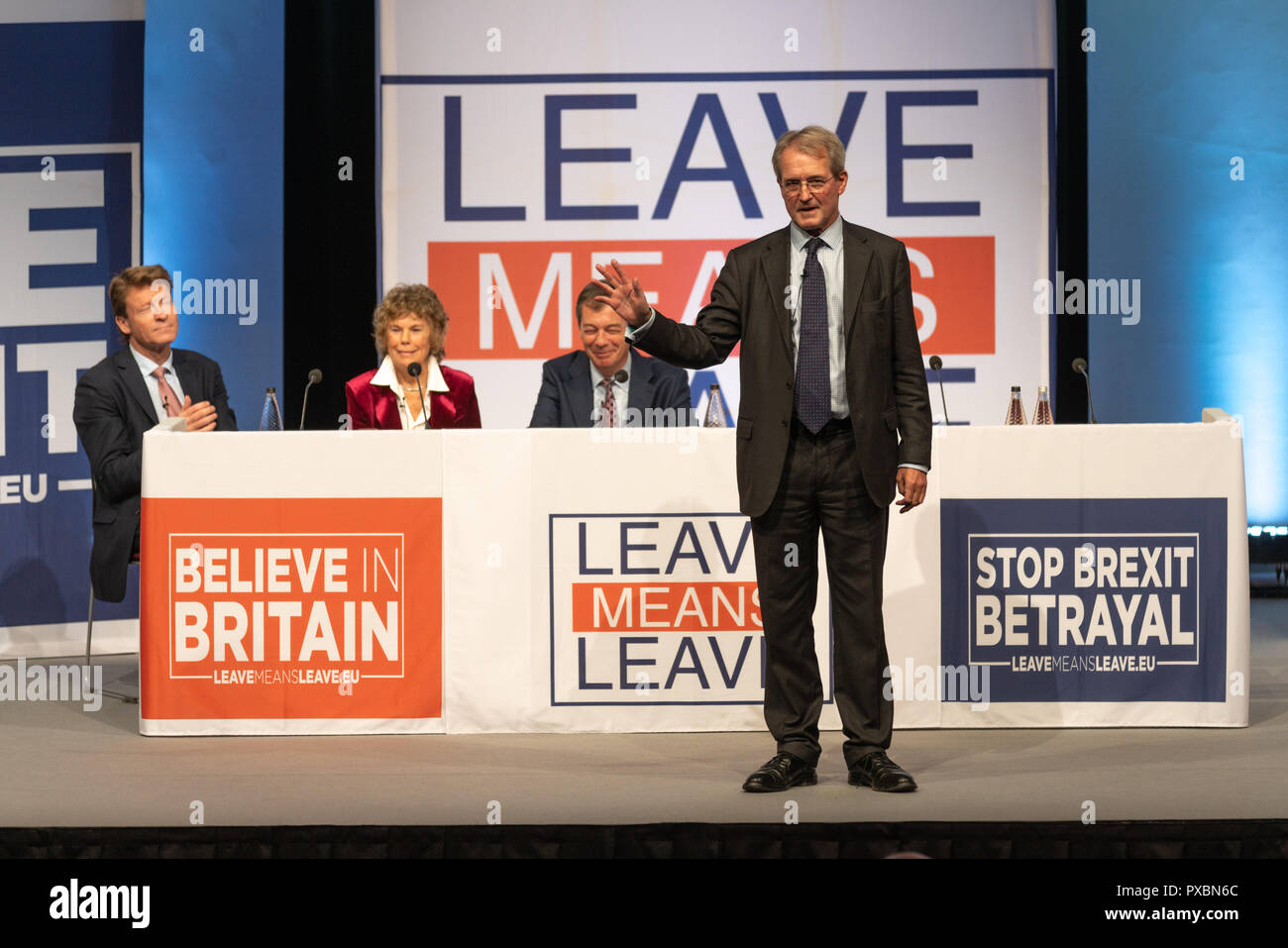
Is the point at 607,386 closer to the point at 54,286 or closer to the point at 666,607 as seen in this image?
the point at 666,607

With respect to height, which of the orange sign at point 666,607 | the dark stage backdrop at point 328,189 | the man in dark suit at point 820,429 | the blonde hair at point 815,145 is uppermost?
the dark stage backdrop at point 328,189

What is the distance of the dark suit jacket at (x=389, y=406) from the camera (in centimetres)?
463

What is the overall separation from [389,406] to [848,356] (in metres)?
1.79

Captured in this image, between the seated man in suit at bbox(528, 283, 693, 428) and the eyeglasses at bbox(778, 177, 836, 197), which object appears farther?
the seated man in suit at bbox(528, 283, 693, 428)

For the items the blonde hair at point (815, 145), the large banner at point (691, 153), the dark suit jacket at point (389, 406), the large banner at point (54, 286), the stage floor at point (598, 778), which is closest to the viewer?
the stage floor at point (598, 778)

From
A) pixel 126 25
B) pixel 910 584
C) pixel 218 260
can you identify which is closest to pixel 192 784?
pixel 910 584

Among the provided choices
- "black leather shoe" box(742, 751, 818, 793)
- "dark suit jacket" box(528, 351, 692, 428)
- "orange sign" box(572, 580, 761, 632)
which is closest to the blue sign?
"orange sign" box(572, 580, 761, 632)

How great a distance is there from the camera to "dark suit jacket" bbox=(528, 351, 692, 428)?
15.8 ft

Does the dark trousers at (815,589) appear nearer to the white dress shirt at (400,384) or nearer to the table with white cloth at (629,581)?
the table with white cloth at (629,581)

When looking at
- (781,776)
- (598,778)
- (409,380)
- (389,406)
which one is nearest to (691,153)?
(409,380)

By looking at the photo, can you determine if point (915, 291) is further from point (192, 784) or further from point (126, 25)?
point (192, 784)

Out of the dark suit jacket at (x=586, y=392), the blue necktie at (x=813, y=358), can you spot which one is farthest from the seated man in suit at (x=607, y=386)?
the blue necktie at (x=813, y=358)

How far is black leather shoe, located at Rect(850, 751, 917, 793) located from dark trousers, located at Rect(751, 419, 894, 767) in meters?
0.03

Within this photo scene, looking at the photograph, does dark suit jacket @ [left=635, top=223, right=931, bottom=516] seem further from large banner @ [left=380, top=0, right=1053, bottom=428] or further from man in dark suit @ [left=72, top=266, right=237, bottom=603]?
large banner @ [left=380, top=0, right=1053, bottom=428]
